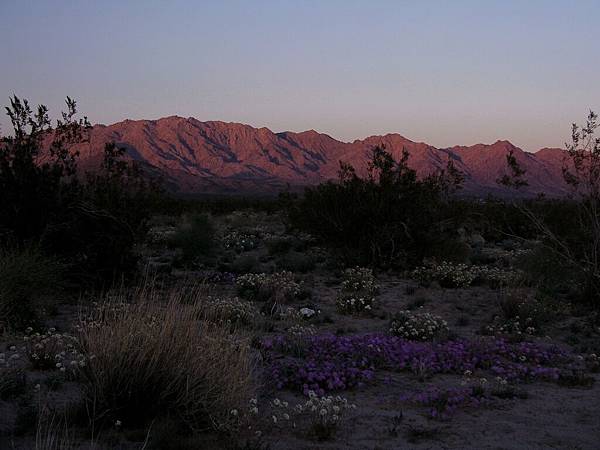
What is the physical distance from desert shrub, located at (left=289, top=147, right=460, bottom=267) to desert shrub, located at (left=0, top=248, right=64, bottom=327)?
8.13 meters

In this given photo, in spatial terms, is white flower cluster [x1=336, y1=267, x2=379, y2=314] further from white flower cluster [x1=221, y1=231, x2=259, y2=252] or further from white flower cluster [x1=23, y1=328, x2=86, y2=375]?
white flower cluster [x1=221, y1=231, x2=259, y2=252]

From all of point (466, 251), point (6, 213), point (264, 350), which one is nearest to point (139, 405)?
point (264, 350)

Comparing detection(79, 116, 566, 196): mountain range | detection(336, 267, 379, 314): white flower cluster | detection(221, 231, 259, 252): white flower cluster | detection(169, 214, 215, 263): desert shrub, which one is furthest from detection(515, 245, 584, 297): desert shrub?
detection(79, 116, 566, 196): mountain range

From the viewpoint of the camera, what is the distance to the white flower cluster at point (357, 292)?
35.9 ft

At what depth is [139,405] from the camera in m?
5.24

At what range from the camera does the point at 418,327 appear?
361 inches

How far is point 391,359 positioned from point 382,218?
27.4ft

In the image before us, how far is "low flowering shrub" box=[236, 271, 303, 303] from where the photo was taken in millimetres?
11828

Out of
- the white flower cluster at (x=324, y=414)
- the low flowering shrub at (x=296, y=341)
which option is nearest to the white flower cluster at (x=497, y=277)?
the low flowering shrub at (x=296, y=341)

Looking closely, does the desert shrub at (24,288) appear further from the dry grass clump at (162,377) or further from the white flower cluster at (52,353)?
the dry grass clump at (162,377)

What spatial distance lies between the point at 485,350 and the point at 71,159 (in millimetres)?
9409

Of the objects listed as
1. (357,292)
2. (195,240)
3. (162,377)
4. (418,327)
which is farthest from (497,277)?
(162,377)

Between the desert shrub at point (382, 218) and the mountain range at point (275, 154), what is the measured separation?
365 feet

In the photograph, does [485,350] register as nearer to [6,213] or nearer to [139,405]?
[139,405]
